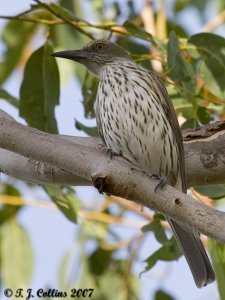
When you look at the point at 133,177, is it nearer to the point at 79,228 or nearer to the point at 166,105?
the point at 166,105

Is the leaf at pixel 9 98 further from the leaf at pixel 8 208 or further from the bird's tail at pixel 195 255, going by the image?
the leaf at pixel 8 208

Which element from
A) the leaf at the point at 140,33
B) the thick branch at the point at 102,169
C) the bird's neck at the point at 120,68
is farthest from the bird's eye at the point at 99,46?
the thick branch at the point at 102,169

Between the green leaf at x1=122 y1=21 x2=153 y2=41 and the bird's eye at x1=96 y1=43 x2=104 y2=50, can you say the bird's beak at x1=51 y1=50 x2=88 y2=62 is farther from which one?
the green leaf at x1=122 y1=21 x2=153 y2=41

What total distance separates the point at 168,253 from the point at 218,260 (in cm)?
39

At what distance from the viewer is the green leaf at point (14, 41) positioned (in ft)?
19.7

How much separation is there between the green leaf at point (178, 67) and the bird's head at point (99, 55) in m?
0.66

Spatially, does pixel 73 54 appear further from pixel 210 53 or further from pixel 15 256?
pixel 15 256

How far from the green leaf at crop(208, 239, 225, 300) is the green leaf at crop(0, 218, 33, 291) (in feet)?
5.33

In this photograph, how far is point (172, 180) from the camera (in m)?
4.35

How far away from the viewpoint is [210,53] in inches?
182

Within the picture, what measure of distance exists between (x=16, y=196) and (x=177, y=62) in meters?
1.88

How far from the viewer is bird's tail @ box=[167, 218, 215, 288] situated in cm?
403

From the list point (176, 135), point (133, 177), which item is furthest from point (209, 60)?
point (133, 177)

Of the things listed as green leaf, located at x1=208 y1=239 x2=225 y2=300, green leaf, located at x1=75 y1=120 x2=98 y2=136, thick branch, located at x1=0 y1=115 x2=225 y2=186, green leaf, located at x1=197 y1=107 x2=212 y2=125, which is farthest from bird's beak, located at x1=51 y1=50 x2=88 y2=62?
green leaf, located at x1=208 y1=239 x2=225 y2=300
